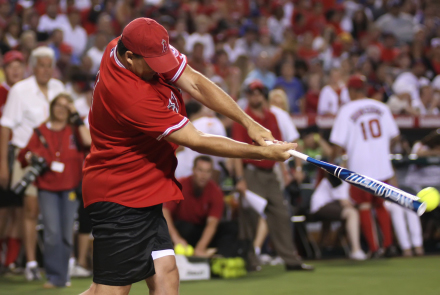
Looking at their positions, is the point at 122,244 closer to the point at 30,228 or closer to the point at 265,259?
the point at 30,228

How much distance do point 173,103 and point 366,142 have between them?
545 cm

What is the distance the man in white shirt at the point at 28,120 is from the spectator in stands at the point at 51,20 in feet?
19.8

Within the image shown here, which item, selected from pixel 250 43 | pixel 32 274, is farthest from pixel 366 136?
pixel 250 43

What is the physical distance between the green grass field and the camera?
1020mm

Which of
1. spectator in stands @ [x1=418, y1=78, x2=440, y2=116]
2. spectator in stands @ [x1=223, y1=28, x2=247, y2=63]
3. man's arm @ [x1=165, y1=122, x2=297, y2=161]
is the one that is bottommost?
man's arm @ [x1=165, y1=122, x2=297, y2=161]

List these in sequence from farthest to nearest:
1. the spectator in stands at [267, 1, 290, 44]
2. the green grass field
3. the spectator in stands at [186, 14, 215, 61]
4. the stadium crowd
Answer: the spectator in stands at [267, 1, 290, 44], the spectator in stands at [186, 14, 215, 61], the stadium crowd, the green grass field

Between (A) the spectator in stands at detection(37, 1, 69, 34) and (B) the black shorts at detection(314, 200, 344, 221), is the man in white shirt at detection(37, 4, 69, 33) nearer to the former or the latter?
(A) the spectator in stands at detection(37, 1, 69, 34)

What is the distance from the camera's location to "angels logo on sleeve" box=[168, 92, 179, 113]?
4035mm

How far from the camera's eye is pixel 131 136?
3998 millimetres

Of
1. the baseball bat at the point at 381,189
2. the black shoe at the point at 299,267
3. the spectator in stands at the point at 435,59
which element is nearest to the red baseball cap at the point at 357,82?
the black shoe at the point at 299,267

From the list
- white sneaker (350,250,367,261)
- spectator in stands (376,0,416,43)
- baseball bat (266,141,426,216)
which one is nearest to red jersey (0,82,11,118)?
white sneaker (350,250,367,261)

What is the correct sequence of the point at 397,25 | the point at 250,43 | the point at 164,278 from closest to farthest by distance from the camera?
the point at 164,278
the point at 250,43
the point at 397,25

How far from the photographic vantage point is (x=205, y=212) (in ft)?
26.7

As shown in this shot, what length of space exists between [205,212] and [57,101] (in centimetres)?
216
